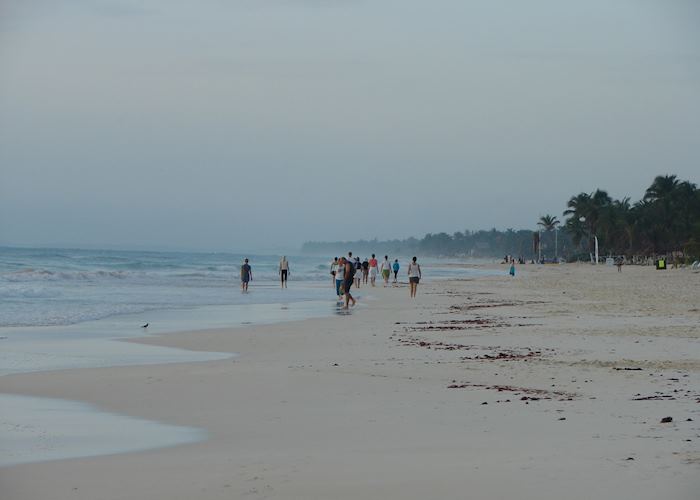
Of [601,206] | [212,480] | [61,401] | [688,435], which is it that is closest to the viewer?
[212,480]

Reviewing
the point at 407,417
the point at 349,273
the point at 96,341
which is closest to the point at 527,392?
the point at 407,417

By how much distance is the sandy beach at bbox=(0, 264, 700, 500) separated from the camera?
5645 millimetres

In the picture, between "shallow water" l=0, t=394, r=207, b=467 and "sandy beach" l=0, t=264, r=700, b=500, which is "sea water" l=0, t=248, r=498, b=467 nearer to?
"shallow water" l=0, t=394, r=207, b=467

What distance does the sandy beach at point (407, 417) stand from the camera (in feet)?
18.5

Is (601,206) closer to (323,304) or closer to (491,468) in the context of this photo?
(323,304)

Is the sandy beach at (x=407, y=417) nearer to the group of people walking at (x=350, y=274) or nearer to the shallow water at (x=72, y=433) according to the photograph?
the shallow water at (x=72, y=433)

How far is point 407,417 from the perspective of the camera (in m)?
8.04

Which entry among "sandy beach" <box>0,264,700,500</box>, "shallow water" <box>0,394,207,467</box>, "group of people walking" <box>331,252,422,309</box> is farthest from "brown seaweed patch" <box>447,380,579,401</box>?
"group of people walking" <box>331,252,422,309</box>

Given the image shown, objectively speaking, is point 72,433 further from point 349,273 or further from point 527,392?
point 349,273

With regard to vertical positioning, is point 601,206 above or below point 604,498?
above

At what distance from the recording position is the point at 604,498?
17.0 feet

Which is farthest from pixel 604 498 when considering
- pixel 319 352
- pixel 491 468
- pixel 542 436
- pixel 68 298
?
pixel 68 298

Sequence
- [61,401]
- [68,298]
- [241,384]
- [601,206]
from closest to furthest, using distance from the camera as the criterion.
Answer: [61,401] → [241,384] → [68,298] → [601,206]

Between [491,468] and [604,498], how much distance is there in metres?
0.95
